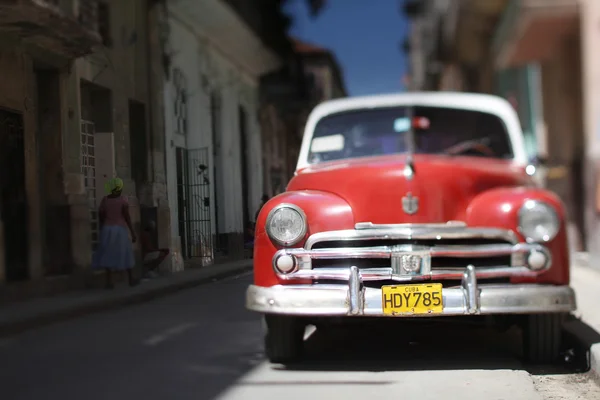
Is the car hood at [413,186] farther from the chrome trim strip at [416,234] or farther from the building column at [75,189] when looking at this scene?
the building column at [75,189]

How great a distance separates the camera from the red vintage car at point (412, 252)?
16.7ft

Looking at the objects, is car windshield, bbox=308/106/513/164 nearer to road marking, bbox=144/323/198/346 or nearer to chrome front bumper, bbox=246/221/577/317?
chrome front bumper, bbox=246/221/577/317

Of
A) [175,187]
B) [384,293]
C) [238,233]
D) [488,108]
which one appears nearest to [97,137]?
[175,187]

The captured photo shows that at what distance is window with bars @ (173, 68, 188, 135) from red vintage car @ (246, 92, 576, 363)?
1.04 meters

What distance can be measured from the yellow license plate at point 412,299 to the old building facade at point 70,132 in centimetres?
126

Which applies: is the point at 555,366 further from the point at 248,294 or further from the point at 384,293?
the point at 248,294

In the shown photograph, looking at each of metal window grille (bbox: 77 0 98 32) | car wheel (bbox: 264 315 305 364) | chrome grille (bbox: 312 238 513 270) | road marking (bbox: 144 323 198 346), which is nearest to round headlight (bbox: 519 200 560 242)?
chrome grille (bbox: 312 238 513 270)

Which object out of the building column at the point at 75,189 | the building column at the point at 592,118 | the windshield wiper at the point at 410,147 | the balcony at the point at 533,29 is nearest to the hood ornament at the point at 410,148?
the windshield wiper at the point at 410,147

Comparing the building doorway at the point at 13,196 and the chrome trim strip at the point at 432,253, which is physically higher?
the building doorway at the point at 13,196

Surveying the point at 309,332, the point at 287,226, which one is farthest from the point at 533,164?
the point at 309,332

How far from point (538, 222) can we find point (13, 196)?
5.06 meters

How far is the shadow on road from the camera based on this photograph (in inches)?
220

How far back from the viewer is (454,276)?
5.13 metres

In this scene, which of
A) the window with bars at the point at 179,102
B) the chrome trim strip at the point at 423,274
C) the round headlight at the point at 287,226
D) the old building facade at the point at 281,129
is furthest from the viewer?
the old building facade at the point at 281,129
